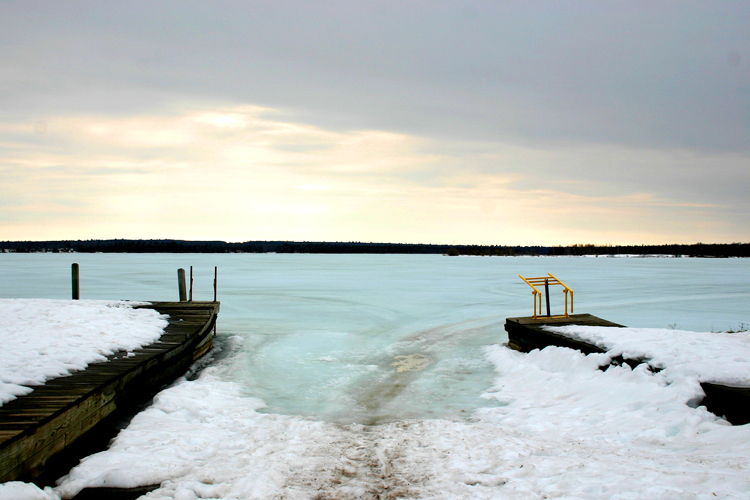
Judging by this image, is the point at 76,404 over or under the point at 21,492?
over

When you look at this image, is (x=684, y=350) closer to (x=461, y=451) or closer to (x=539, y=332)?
(x=539, y=332)

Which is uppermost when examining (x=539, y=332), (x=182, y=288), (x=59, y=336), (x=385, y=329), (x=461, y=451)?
(x=182, y=288)

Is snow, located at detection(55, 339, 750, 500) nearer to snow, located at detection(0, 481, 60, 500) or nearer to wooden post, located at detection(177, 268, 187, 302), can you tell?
snow, located at detection(0, 481, 60, 500)

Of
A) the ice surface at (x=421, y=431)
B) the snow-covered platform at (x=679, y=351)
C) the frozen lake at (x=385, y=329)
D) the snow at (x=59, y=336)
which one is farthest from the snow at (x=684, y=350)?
the snow at (x=59, y=336)

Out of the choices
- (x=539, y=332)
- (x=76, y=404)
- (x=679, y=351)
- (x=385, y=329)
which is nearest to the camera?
(x=76, y=404)

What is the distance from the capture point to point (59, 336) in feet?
24.9

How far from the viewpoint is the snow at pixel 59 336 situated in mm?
5766

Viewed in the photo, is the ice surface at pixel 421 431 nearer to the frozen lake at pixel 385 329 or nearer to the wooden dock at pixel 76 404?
the frozen lake at pixel 385 329

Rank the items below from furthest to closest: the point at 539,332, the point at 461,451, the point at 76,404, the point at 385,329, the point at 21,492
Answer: the point at 385,329 < the point at 539,332 < the point at 461,451 < the point at 76,404 < the point at 21,492

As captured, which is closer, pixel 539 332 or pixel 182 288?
pixel 539 332

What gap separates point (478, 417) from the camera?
6.46m

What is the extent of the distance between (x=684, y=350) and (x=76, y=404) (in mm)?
7698

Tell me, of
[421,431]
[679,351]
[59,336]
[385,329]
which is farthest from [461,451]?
[385,329]

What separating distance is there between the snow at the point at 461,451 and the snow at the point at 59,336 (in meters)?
1.17
